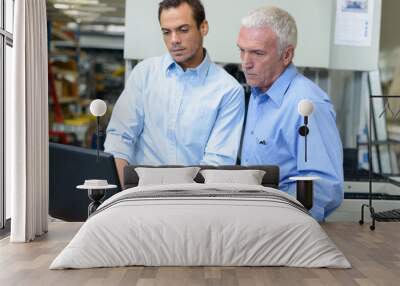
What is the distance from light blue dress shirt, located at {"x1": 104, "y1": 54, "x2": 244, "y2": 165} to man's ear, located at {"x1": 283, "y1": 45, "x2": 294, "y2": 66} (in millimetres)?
447

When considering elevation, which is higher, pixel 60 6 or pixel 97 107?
pixel 60 6

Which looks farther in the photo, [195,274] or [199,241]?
[199,241]

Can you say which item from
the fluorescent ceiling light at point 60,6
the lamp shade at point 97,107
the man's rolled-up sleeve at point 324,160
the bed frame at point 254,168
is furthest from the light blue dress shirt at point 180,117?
the fluorescent ceiling light at point 60,6

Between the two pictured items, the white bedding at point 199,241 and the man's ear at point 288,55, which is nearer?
the white bedding at point 199,241

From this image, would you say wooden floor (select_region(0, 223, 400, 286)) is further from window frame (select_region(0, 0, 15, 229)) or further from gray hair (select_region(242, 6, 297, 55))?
gray hair (select_region(242, 6, 297, 55))

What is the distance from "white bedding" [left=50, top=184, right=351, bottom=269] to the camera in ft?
11.3

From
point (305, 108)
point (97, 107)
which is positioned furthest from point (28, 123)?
point (305, 108)

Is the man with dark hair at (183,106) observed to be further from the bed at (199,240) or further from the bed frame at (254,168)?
the bed at (199,240)

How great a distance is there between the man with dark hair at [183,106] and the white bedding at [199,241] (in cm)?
161

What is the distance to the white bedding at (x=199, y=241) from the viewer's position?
11.3 feet

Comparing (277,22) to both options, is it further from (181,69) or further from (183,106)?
(183,106)

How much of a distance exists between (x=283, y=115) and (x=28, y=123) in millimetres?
2056

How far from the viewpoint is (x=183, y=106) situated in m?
5.06

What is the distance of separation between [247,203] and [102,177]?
71.6 inches
